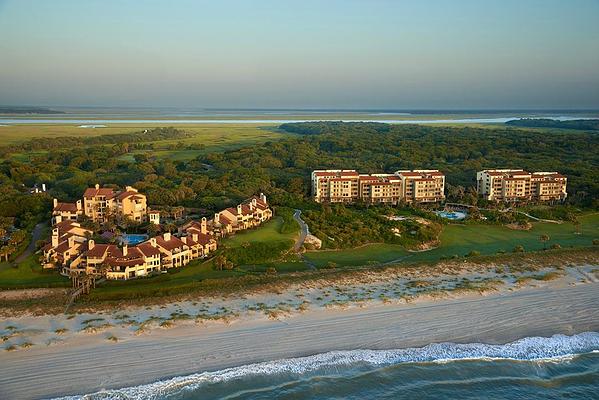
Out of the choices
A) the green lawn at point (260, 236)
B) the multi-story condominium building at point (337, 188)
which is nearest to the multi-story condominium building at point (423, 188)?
the multi-story condominium building at point (337, 188)

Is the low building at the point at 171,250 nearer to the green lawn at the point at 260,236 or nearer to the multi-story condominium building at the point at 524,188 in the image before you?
the green lawn at the point at 260,236

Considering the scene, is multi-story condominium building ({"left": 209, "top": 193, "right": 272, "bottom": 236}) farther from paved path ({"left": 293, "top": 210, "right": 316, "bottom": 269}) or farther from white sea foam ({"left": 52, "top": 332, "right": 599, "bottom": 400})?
white sea foam ({"left": 52, "top": 332, "right": 599, "bottom": 400})

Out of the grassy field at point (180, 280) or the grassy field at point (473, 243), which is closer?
the grassy field at point (180, 280)

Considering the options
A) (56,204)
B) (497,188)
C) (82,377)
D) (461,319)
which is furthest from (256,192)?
(82,377)

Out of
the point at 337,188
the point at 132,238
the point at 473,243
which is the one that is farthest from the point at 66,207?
the point at 473,243

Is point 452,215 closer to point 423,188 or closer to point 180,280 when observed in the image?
point 423,188

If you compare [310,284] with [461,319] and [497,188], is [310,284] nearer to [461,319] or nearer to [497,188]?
[461,319]
